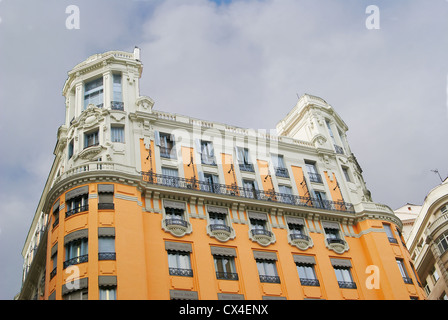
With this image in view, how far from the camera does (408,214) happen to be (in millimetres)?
72688

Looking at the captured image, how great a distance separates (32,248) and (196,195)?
18958 millimetres

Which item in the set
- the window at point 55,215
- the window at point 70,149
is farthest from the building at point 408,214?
the window at point 55,215

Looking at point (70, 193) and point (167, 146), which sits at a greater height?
point (167, 146)

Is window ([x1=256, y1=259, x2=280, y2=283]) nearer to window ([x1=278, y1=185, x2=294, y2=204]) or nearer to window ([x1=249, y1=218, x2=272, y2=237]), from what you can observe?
window ([x1=249, y1=218, x2=272, y2=237])

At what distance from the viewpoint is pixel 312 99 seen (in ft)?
159

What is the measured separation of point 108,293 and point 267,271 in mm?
11004

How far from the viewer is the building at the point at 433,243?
1994 inches

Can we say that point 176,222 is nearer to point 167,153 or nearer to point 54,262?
point 167,153

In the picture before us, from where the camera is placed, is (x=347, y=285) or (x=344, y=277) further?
(x=344, y=277)

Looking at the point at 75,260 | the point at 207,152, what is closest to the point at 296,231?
the point at 207,152

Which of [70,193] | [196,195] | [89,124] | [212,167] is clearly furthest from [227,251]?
[89,124]

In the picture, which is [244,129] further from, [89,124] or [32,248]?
[32,248]

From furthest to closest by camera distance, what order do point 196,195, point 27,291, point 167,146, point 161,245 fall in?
1. point 27,291
2. point 167,146
3. point 196,195
4. point 161,245

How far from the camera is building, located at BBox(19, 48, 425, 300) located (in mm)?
31516
